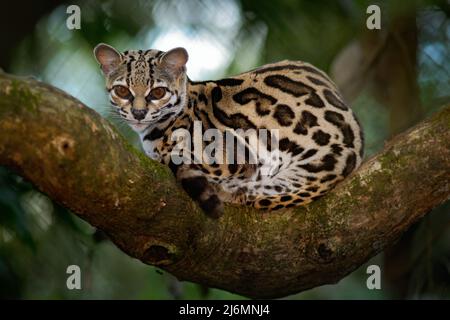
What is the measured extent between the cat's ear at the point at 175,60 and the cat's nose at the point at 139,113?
0.34 metres

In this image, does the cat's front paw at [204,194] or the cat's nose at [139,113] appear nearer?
the cat's front paw at [204,194]

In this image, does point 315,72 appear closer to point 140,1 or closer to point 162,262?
point 162,262

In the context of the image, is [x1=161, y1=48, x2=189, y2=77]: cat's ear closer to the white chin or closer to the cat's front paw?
the white chin

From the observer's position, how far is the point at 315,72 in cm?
454

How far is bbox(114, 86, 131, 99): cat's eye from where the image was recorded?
4047 millimetres

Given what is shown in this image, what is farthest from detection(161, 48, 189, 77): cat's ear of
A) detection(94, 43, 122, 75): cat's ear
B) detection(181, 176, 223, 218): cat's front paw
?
detection(181, 176, 223, 218): cat's front paw

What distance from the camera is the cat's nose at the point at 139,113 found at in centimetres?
401

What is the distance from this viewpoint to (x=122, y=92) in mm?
4066

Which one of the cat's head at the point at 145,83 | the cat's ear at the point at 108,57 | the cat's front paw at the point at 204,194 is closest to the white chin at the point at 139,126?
the cat's head at the point at 145,83

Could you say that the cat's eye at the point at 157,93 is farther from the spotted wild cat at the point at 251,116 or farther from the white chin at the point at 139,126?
the white chin at the point at 139,126

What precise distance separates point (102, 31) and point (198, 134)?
2.10 m

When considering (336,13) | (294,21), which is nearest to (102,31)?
(294,21)

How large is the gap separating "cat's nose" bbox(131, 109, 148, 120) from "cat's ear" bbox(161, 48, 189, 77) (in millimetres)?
338

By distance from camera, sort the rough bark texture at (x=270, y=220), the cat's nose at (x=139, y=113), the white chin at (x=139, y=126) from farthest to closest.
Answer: the white chin at (x=139, y=126) < the cat's nose at (x=139, y=113) < the rough bark texture at (x=270, y=220)
